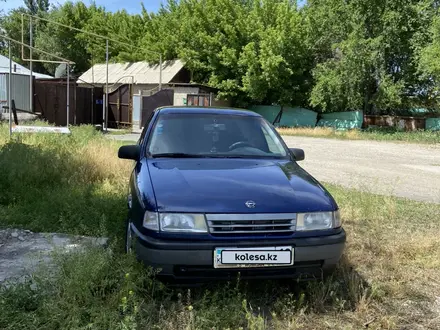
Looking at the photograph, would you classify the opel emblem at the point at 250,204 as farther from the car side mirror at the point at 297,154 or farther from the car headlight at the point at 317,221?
the car side mirror at the point at 297,154

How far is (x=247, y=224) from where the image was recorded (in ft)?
10.0

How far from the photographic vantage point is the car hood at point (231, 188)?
10.2ft

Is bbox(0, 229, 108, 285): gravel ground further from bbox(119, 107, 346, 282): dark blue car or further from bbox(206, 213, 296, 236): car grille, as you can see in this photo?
bbox(206, 213, 296, 236): car grille

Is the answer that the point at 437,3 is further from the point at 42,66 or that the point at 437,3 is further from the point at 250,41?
the point at 42,66

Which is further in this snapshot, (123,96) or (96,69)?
→ (96,69)

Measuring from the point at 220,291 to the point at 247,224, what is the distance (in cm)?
67

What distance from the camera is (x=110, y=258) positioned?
337cm

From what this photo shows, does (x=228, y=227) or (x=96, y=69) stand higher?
(x=96, y=69)

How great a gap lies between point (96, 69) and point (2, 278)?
3932 cm

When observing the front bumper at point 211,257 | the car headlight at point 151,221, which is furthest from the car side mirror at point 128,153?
the car headlight at point 151,221

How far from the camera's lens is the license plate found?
302cm

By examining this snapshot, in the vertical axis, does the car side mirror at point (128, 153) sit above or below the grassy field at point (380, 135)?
above

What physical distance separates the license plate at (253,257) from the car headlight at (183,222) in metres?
0.20

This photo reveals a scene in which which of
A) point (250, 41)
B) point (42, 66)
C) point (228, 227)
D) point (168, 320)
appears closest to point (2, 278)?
point (168, 320)
